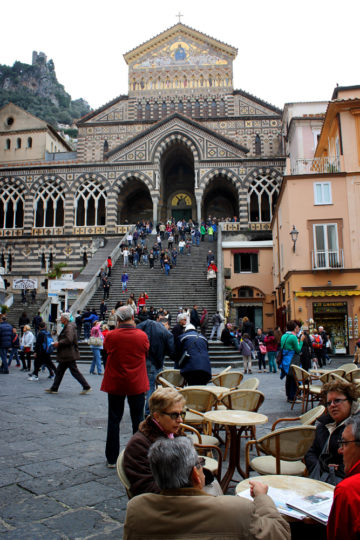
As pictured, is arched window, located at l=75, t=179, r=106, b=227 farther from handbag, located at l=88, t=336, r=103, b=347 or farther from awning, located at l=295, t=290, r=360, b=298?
handbag, located at l=88, t=336, r=103, b=347

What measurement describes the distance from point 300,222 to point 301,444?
52.4ft

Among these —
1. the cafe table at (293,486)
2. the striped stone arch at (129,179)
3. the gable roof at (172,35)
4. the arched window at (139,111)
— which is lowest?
the cafe table at (293,486)

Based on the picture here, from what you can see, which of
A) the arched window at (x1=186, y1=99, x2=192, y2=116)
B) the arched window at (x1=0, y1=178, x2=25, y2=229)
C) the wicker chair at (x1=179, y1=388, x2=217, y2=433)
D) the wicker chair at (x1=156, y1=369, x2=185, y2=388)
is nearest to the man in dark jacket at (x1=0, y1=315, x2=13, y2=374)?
the wicker chair at (x1=156, y1=369, x2=185, y2=388)

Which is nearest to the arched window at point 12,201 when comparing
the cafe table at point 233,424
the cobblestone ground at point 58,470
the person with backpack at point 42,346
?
the person with backpack at point 42,346

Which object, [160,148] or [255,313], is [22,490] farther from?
[160,148]

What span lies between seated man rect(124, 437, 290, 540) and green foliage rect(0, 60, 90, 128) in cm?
8533

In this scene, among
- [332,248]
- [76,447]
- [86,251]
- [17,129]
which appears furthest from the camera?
[17,129]

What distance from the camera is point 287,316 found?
779 inches

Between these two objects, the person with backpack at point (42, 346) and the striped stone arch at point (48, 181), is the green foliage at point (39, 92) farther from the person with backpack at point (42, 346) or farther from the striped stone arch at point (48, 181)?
the person with backpack at point (42, 346)

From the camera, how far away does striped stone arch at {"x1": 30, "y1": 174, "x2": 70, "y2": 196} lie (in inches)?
1325

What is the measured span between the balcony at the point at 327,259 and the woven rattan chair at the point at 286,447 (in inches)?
594

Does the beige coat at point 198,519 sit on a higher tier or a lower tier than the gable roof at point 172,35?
lower

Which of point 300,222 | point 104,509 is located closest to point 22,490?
point 104,509

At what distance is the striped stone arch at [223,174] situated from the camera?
106ft
